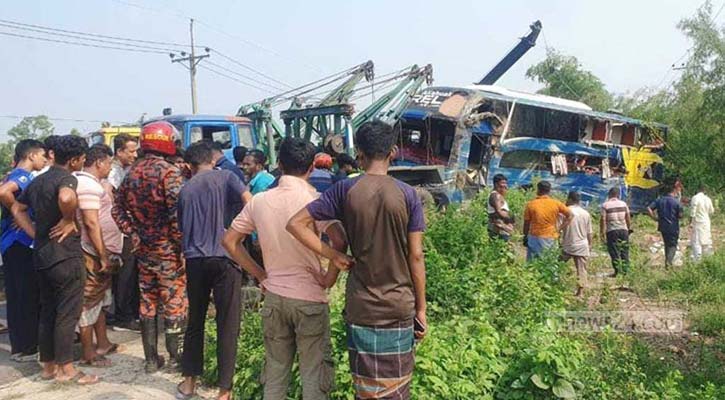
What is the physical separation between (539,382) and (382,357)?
1139 millimetres

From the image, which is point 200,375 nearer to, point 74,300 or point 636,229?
point 74,300

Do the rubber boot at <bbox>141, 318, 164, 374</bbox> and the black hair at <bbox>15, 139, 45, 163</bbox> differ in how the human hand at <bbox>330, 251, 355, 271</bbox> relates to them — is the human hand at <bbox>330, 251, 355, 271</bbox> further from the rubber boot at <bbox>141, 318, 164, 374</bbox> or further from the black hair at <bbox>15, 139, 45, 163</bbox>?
the black hair at <bbox>15, 139, 45, 163</bbox>

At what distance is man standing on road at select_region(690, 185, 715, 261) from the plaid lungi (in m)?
7.80

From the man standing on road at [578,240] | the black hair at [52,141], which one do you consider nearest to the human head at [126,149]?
the black hair at [52,141]

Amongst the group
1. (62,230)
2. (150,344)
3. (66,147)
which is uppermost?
(66,147)

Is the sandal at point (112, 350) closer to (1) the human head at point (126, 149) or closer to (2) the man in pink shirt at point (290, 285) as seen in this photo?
(1) the human head at point (126, 149)

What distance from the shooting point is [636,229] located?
1361cm

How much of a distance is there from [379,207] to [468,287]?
96.4 inches

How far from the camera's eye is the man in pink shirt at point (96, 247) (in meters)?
3.99

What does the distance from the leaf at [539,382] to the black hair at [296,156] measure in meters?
1.71

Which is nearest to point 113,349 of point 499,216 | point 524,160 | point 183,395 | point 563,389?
point 183,395

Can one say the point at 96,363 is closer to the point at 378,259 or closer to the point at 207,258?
the point at 207,258

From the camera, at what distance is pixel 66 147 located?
12.8 ft

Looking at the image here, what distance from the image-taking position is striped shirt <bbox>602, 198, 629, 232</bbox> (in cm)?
802
